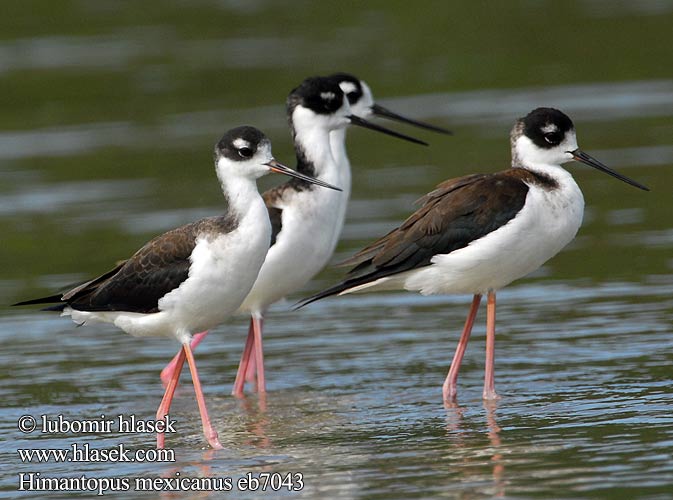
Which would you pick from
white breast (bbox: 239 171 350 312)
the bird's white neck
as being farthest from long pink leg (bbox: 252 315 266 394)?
the bird's white neck

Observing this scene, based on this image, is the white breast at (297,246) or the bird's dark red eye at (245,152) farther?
the white breast at (297,246)

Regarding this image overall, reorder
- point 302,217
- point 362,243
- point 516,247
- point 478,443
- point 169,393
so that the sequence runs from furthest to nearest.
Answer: point 362,243, point 302,217, point 516,247, point 169,393, point 478,443

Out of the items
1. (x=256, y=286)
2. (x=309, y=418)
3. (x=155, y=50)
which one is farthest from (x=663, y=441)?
(x=155, y=50)

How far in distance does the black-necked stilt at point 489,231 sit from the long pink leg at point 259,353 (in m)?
1.04

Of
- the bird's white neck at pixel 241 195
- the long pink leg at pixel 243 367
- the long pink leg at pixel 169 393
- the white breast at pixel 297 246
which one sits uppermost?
the bird's white neck at pixel 241 195

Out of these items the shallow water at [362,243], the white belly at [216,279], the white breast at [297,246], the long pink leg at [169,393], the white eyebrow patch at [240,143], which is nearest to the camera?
the shallow water at [362,243]

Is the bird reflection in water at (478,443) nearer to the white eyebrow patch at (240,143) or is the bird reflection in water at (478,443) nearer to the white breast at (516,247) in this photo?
the white breast at (516,247)

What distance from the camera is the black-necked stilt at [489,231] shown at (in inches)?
392

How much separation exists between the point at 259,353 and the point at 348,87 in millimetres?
3146

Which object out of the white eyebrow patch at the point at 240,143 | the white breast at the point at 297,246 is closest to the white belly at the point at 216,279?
the white eyebrow patch at the point at 240,143

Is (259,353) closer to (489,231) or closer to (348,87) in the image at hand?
(489,231)

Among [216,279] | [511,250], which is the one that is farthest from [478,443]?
[216,279]

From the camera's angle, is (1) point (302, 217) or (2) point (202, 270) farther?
(1) point (302, 217)

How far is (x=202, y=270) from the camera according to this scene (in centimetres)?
912
